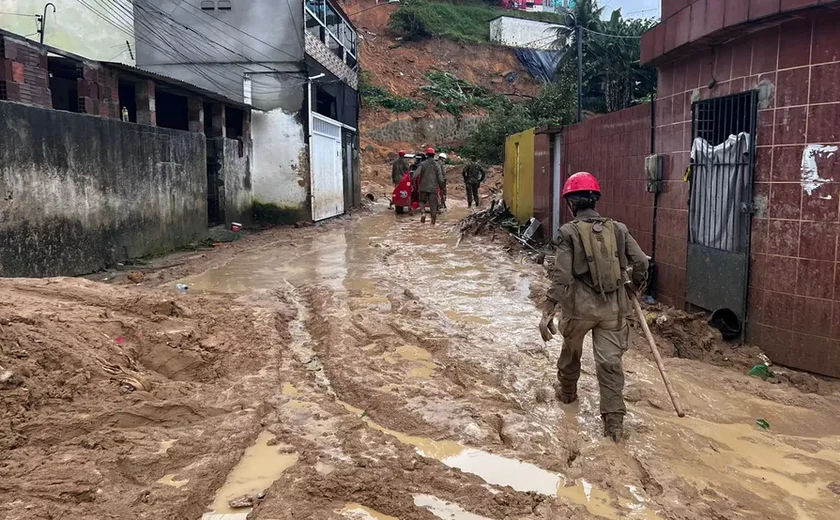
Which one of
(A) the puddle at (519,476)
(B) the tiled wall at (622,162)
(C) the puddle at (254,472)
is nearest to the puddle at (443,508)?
(A) the puddle at (519,476)

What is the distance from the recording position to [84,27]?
16.2 metres

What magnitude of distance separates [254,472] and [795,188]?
15.6 feet

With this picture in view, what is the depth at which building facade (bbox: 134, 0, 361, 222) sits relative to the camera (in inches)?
642

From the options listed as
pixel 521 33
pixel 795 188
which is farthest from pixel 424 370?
pixel 521 33

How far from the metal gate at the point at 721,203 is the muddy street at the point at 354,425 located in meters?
0.90

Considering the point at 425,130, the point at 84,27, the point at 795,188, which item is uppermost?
the point at 84,27

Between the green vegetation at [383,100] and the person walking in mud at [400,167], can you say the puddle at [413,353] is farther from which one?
the green vegetation at [383,100]

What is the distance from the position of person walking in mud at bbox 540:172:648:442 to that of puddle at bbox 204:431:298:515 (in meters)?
2.02

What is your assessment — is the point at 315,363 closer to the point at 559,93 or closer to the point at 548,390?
the point at 548,390

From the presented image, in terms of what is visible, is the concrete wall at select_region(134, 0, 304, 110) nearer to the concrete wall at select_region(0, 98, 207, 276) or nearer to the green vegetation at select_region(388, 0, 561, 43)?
the concrete wall at select_region(0, 98, 207, 276)

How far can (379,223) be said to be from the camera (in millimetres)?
18688

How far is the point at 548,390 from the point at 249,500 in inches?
99.1

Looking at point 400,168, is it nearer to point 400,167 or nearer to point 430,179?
point 400,167

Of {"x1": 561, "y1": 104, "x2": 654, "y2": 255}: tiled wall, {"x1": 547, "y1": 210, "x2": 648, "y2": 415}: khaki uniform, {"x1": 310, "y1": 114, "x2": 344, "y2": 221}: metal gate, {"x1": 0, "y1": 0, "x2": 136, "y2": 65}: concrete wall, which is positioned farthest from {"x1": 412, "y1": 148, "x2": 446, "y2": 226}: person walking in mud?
{"x1": 547, "y1": 210, "x2": 648, "y2": 415}: khaki uniform
